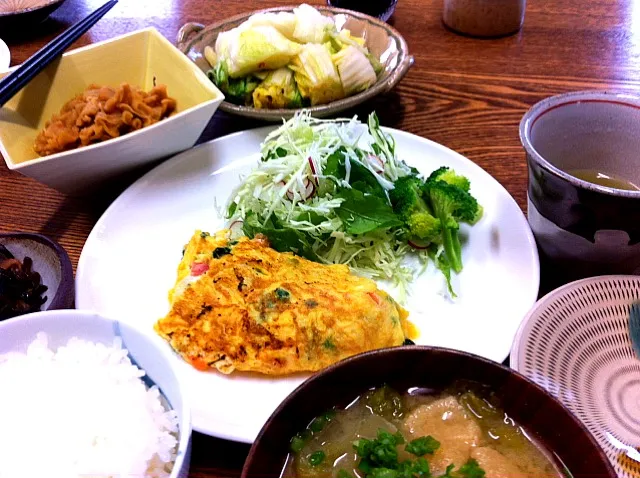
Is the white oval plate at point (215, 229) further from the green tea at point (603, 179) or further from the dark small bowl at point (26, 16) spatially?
the dark small bowl at point (26, 16)

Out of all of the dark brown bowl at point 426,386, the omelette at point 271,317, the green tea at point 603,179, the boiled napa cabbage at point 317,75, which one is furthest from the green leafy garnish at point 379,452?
the boiled napa cabbage at point 317,75

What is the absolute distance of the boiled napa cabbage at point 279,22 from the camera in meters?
2.94

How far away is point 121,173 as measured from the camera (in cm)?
248

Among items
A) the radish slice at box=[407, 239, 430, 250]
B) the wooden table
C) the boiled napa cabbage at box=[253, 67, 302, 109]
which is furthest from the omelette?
the boiled napa cabbage at box=[253, 67, 302, 109]

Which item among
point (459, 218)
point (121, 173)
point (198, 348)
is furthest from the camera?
point (121, 173)

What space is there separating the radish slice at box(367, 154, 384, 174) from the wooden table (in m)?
0.48

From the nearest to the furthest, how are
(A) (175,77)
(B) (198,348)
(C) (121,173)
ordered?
(B) (198,348) → (C) (121,173) → (A) (175,77)

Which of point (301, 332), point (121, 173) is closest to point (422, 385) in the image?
point (301, 332)

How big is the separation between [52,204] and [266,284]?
127 cm

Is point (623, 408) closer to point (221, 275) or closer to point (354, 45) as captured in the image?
point (221, 275)

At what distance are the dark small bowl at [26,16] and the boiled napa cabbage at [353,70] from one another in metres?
2.24

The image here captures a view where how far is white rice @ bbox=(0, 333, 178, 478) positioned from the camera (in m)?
1.32

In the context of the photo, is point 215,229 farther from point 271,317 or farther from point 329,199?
point 271,317

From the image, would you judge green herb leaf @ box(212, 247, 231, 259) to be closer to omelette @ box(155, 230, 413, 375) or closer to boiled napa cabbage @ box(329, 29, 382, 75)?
omelette @ box(155, 230, 413, 375)
